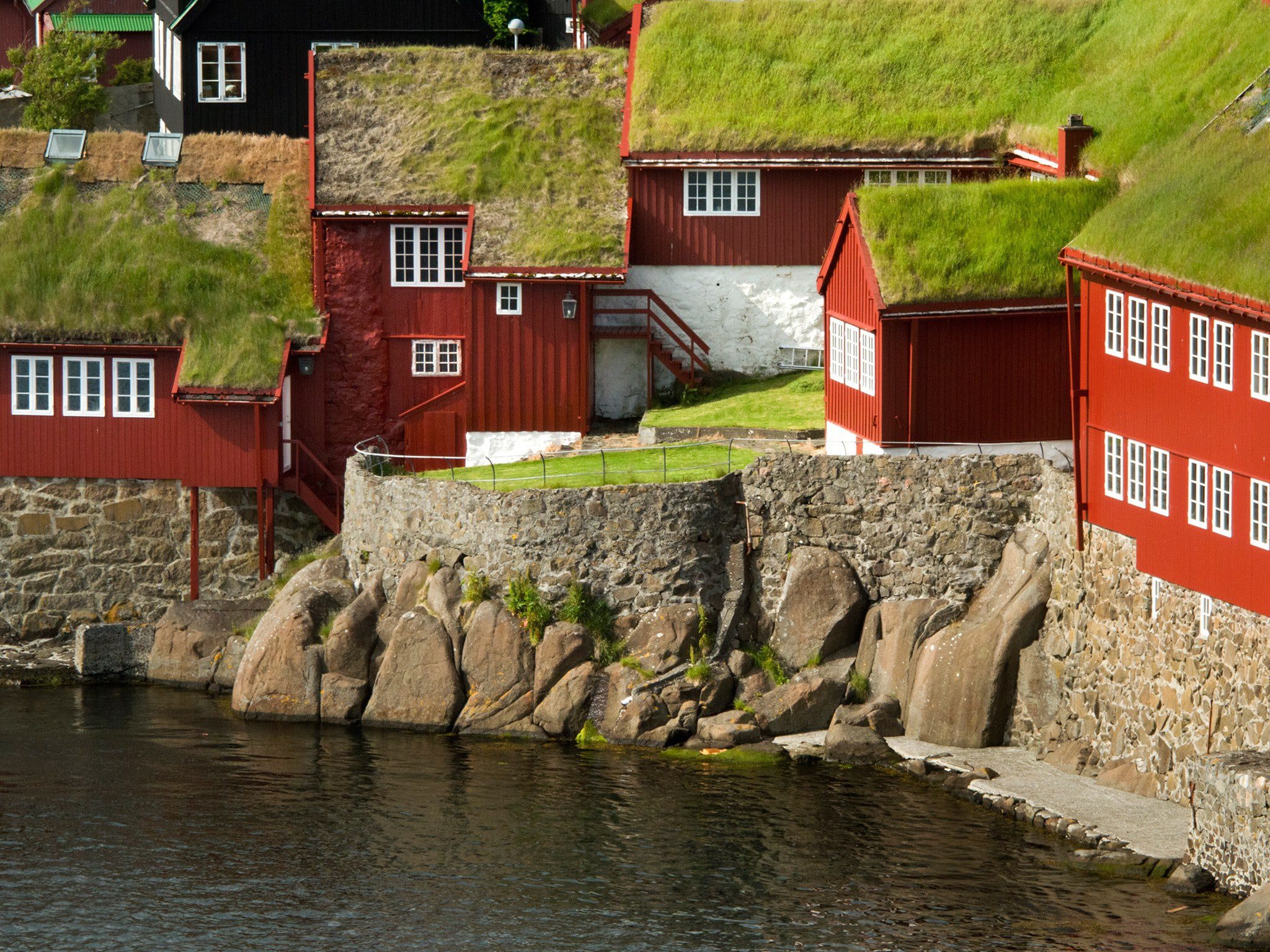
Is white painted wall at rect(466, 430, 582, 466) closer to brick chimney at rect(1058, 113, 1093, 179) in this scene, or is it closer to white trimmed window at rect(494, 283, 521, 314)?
white trimmed window at rect(494, 283, 521, 314)

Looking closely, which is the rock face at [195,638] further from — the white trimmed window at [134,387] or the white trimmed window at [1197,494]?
the white trimmed window at [1197,494]

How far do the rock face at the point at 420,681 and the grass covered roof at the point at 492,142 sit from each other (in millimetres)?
10860

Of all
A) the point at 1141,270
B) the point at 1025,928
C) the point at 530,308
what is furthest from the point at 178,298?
the point at 1025,928

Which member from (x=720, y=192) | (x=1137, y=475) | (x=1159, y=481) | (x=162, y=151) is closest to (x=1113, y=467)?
(x=1137, y=475)

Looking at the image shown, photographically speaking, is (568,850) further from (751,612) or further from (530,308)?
(530,308)

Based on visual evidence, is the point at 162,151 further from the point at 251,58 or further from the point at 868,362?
the point at 868,362

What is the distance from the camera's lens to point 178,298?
52500 millimetres

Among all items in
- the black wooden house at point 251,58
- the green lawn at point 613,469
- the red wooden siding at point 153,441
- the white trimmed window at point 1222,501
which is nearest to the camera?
the white trimmed window at point 1222,501

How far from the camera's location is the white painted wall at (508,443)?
5284 centimetres

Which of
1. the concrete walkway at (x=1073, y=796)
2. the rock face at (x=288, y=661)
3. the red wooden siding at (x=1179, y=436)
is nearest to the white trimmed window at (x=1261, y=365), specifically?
the red wooden siding at (x=1179, y=436)

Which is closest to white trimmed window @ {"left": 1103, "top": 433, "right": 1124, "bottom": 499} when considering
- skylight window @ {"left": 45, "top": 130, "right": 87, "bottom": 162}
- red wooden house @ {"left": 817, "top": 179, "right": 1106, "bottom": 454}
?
red wooden house @ {"left": 817, "top": 179, "right": 1106, "bottom": 454}

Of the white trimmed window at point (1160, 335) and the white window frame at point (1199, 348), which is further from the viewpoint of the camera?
the white trimmed window at point (1160, 335)

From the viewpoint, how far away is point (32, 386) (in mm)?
52000

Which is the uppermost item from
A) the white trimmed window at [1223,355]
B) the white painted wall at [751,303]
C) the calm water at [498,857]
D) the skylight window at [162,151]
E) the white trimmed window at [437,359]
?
the skylight window at [162,151]
